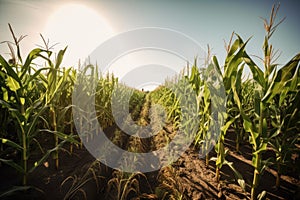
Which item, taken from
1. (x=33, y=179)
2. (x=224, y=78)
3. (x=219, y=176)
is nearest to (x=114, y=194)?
(x=33, y=179)

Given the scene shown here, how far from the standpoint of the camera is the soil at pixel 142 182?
1.70 m

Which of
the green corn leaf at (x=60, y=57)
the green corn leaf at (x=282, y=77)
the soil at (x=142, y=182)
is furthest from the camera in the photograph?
the green corn leaf at (x=60, y=57)

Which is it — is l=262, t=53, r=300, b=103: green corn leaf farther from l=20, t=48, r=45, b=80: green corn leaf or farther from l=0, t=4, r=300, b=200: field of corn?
l=20, t=48, r=45, b=80: green corn leaf

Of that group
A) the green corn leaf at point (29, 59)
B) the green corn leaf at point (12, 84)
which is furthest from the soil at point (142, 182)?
the green corn leaf at point (29, 59)

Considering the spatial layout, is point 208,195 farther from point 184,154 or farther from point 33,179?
point 33,179

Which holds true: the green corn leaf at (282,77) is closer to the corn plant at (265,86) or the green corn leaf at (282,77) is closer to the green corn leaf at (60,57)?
the corn plant at (265,86)

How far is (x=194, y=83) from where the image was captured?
2.78 meters

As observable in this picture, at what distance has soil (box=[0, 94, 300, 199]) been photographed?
5.59 ft

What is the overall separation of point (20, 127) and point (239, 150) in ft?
10.1

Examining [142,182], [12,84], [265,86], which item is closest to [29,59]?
[12,84]

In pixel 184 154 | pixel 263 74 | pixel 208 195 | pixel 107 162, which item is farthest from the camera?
pixel 184 154

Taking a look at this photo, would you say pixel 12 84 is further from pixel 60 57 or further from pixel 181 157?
pixel 181 157

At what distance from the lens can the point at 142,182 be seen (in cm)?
202

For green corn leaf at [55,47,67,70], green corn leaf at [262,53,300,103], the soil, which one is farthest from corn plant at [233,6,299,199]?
green corn leaf at [55,47,67,70]
